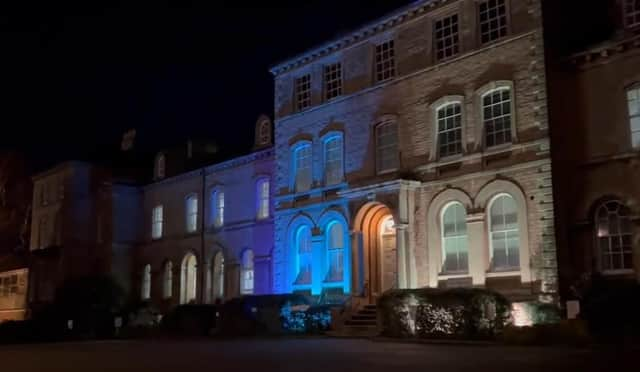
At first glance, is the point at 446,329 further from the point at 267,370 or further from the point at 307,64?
the point at 307,64

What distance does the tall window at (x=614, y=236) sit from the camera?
21891 millimetres

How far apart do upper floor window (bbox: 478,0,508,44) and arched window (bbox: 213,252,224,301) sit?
19.7 meters

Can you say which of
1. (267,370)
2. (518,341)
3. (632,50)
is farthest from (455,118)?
(267,370)

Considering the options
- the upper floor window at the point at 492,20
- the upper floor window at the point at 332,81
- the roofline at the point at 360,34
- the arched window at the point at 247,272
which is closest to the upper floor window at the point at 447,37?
the roofline at the point at 360,34

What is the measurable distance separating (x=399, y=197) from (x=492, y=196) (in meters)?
3.39

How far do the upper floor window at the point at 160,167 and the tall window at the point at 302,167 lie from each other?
52.7 feet

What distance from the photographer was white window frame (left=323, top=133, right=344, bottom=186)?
29.7m

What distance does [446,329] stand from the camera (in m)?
21.6

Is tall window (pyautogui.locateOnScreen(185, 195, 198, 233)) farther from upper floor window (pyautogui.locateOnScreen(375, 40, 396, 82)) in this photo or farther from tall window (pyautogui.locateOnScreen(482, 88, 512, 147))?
tall window (pyautogui.locateOnScreen(482, 88, 512, 147))

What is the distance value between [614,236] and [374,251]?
9220 mm

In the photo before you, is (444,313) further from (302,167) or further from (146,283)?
(146,283)

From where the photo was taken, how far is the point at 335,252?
29.5 m

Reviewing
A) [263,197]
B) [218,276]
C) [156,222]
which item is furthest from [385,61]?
[156,222]

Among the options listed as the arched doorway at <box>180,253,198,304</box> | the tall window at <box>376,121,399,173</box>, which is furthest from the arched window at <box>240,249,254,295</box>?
the tall window at <box>376,121,399,173</box>
